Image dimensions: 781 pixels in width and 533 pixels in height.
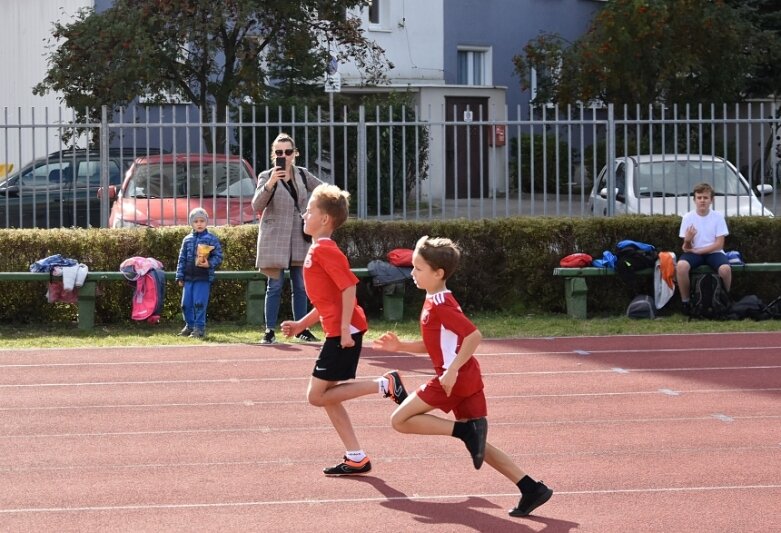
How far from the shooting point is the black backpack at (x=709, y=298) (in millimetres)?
14742

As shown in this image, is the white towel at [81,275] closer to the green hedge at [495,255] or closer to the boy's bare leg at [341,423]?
the green hedge at [495,255]

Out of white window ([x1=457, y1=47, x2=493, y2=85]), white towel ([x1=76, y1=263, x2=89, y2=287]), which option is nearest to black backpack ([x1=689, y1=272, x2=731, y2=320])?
white towel ([x1=76, y1=263, x2=89, y2=287])

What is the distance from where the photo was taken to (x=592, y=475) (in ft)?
25.6

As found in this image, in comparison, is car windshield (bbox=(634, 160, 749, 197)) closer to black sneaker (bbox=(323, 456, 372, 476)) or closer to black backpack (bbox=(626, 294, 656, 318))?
black backpack (bbox=(626, 294, 656, 318))

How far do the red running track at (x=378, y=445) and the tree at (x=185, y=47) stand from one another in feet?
33.1

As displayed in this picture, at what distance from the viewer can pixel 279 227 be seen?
515 inches

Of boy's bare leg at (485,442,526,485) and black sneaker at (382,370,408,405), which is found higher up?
black sneaker at (382,370,408,405)

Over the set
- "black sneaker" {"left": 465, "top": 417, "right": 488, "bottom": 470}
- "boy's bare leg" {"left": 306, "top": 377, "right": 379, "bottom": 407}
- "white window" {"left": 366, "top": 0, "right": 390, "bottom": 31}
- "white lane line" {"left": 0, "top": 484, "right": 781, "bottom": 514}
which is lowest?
"white lane line" {"left": 0, "top": 484, "right": 781, "bottom": 514}

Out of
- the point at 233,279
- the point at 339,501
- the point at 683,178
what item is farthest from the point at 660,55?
the point at 339,501

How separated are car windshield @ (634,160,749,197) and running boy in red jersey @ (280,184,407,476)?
9.69m

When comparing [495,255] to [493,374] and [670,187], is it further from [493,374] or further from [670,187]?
[493,374]

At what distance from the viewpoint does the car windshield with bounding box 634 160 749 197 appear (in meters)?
17.2

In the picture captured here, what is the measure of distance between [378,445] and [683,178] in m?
9.93

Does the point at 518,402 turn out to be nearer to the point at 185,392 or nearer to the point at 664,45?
the point at 185,392
